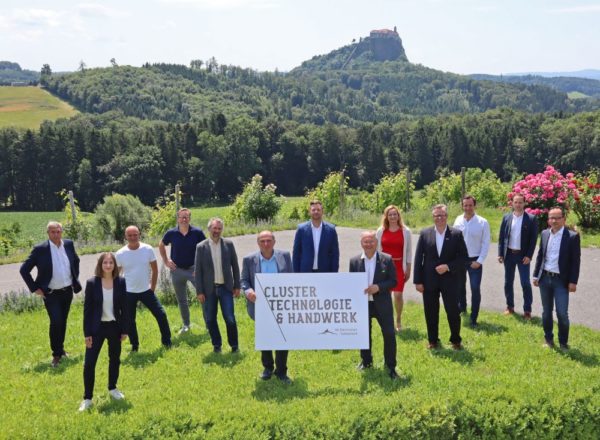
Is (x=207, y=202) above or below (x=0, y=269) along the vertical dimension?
below

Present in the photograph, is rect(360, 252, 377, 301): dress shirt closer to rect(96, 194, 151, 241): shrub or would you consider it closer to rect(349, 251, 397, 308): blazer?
rect(349, 251, 397, 308): blazer

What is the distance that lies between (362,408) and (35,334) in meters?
6.08

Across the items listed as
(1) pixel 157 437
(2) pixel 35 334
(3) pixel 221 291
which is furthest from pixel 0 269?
(1) pixel 157 437

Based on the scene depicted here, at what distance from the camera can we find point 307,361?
7781mm

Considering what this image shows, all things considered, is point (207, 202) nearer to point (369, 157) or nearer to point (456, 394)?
point (369, 157)

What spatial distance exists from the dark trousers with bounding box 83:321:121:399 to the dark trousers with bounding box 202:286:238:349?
150 centimetres

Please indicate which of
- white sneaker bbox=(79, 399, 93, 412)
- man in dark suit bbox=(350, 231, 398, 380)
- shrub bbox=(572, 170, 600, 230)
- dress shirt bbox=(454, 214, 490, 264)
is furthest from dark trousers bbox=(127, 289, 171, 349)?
shrub bbox=(572, 170, 600, 230)

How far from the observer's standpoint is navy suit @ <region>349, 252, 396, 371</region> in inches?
274

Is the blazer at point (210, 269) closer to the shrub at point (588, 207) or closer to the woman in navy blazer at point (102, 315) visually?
the woman in navy blazer at point (102, 315)

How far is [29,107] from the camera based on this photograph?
154m

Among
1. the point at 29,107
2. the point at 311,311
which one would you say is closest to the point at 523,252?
the point at 311,311

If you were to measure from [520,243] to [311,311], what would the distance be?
4.26m

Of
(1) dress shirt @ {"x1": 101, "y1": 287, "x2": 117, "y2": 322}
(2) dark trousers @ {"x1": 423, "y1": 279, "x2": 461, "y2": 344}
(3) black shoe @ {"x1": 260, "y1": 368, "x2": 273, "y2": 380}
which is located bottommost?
(3) black shoe @ {"x1": 260, "y1": 368, "x2": 273, "y2": 380}

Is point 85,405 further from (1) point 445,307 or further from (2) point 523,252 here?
(2) point 523,252
